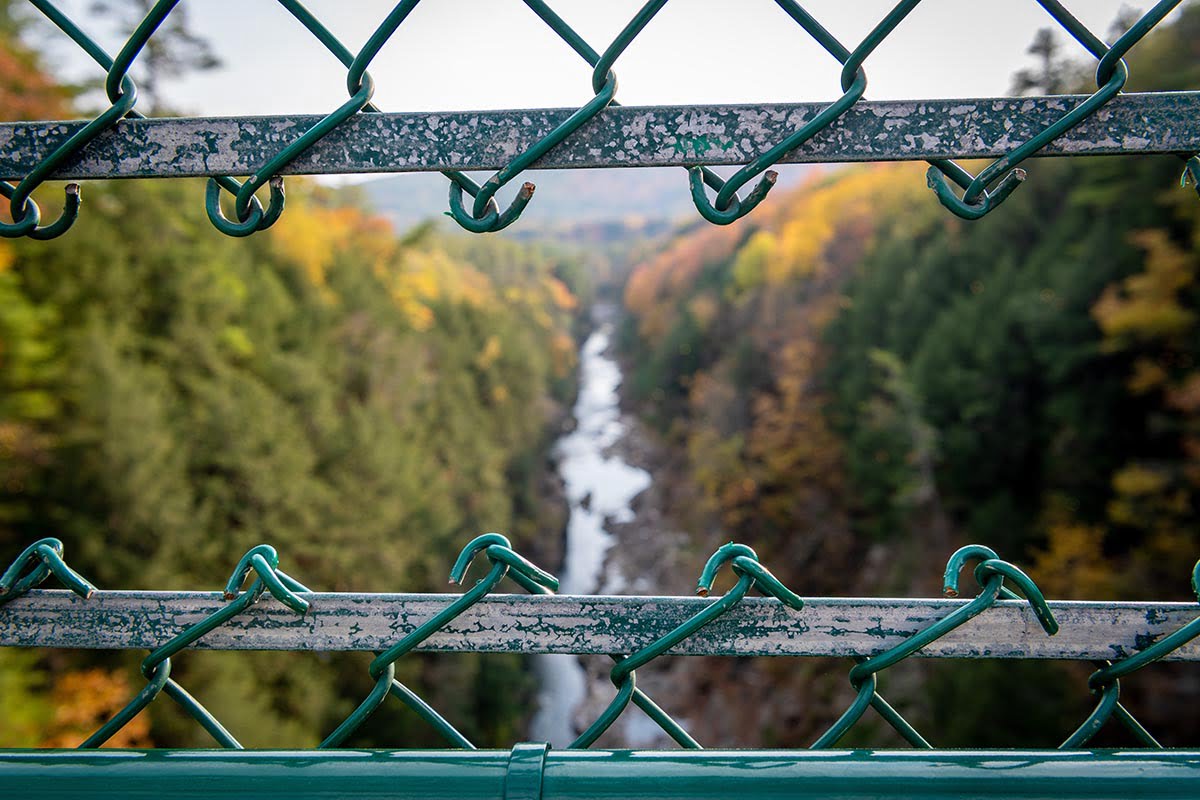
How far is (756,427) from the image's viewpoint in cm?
3262

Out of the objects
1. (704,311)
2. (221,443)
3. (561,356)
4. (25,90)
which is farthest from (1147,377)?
(561,356)

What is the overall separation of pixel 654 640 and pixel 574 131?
26.8 inches

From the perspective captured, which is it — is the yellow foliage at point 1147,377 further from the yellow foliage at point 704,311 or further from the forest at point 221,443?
the yellow foliage at point 704,311

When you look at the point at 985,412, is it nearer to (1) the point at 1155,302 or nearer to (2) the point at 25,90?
(1) the point at 1155,302

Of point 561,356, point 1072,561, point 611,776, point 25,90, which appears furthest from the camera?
point 561,356

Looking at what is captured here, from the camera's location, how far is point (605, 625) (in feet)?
3.29

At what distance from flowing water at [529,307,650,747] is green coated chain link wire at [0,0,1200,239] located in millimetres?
14026

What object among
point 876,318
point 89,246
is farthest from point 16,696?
point 876,318

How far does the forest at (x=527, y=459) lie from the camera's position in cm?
1292

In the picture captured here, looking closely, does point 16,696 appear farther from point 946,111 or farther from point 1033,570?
point 1033,570

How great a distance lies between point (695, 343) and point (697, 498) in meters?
12.6

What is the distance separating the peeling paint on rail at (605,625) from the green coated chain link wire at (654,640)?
2 centimetres

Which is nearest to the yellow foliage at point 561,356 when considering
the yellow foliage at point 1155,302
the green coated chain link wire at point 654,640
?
the yellow foliage at point 1155,302

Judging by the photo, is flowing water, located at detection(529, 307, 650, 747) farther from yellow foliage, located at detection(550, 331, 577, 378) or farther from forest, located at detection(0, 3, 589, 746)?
yellow foliage, located at detection(550, 331, 577, 378)
